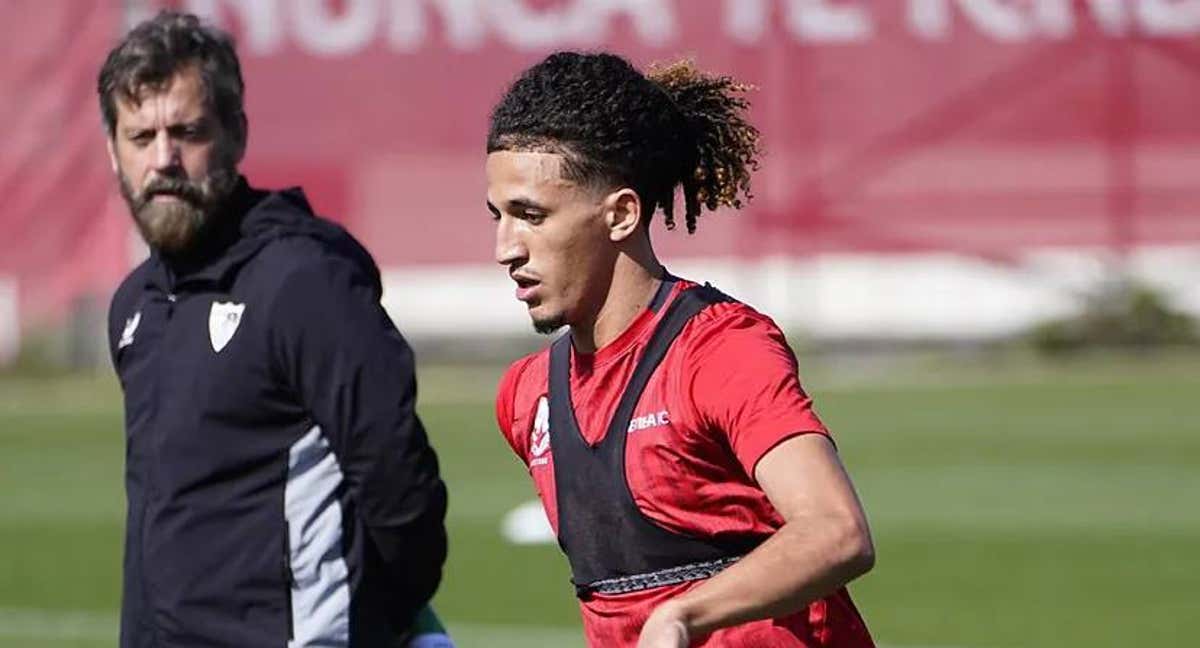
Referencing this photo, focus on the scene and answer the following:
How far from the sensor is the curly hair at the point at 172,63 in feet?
18.0

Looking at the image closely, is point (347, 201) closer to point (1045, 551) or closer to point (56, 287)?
point (56, 287)

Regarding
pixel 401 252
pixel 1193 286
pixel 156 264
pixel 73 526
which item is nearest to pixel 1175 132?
pixel 1193 286

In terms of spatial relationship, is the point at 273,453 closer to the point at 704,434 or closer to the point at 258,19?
the point at 704,434

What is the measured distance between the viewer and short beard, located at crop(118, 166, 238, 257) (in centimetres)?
540

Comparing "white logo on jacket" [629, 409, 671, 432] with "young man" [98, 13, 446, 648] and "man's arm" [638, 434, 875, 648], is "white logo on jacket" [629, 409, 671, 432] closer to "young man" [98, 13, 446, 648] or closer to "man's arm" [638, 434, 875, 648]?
"man's arm" [638, 434, 875, 648]

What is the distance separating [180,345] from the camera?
17.5ft

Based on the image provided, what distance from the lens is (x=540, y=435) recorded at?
481cm

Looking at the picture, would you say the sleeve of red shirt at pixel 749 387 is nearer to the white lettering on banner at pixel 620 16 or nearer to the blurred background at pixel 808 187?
the blurred background at pixel 808 187

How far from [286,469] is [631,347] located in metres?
0.91

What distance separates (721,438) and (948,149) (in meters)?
14.9

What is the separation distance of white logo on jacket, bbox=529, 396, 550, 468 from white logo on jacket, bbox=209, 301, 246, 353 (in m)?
0.72

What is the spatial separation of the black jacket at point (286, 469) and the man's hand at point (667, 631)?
128 cm

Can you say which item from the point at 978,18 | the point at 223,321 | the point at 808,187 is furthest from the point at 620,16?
the point at 223,321

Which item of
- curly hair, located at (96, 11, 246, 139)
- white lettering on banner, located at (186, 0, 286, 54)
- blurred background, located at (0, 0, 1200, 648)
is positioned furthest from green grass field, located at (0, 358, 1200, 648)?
curly hair, located at (96, 11, 246, 139)
